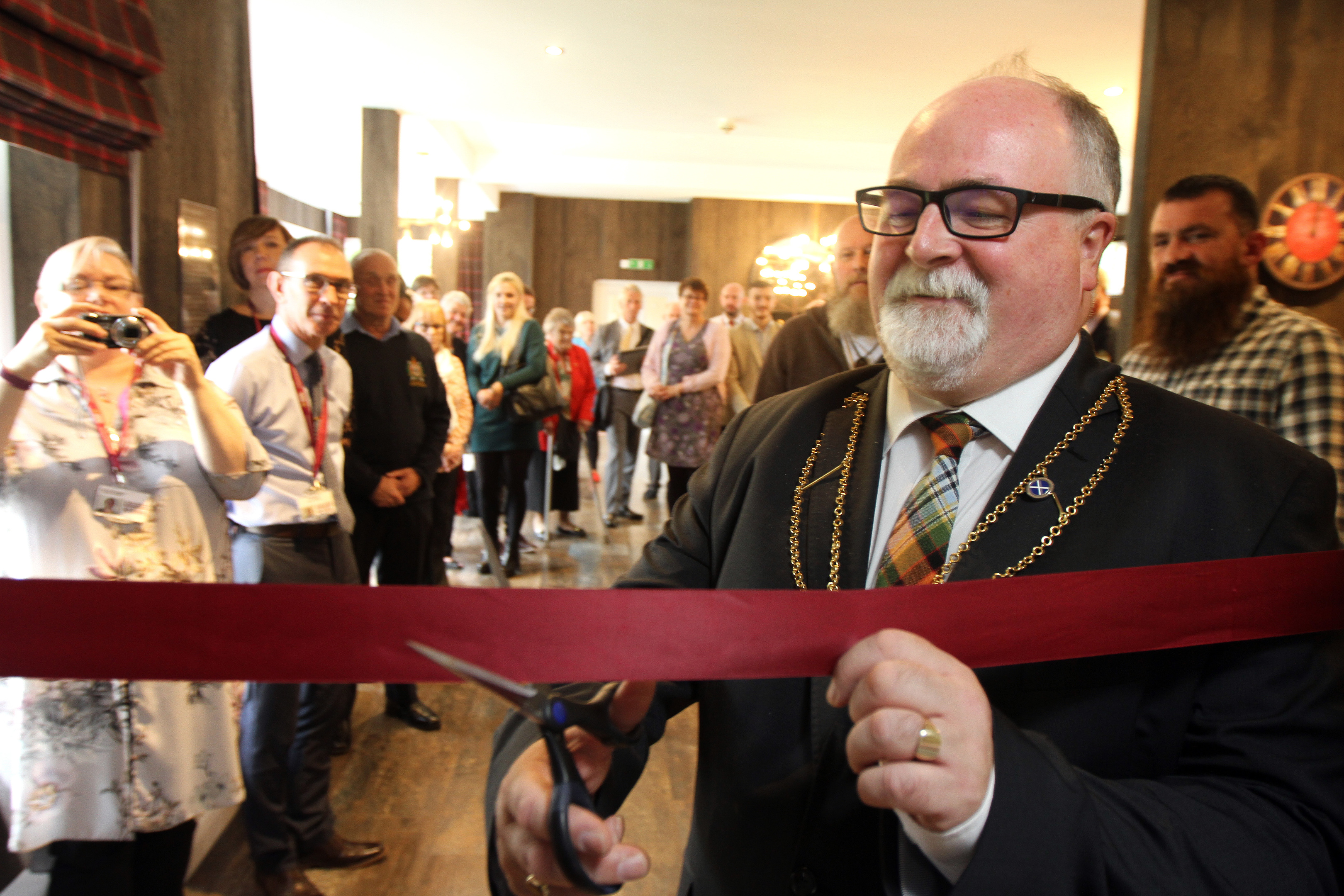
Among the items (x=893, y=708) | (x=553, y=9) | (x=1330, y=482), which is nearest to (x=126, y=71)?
(x=893, y=708)

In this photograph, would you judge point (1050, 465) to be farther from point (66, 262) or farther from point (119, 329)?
point (66, 262)

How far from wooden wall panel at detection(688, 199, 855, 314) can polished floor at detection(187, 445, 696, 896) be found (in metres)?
10.0

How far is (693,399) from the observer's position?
5.32 meters

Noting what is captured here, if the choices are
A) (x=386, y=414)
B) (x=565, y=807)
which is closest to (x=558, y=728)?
(x=565, y=807)

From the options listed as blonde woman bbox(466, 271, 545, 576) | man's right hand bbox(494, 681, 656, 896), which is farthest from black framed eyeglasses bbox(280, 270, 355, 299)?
blonde woman bbox(466, 271, 545, 576)

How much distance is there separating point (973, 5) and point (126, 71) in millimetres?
5051

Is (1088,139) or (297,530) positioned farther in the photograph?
(297,530)

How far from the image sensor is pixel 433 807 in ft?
8.98

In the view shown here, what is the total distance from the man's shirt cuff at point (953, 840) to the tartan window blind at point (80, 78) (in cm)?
248

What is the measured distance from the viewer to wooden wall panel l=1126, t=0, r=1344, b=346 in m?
2.89

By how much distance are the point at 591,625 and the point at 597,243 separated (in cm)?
1382

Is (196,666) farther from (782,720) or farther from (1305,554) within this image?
(1305,554)

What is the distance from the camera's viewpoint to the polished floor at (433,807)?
92.6 inches

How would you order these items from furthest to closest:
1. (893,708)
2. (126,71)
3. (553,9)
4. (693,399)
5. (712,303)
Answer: (712,303), (553,9), (693,399), (126,71), (893,708)
